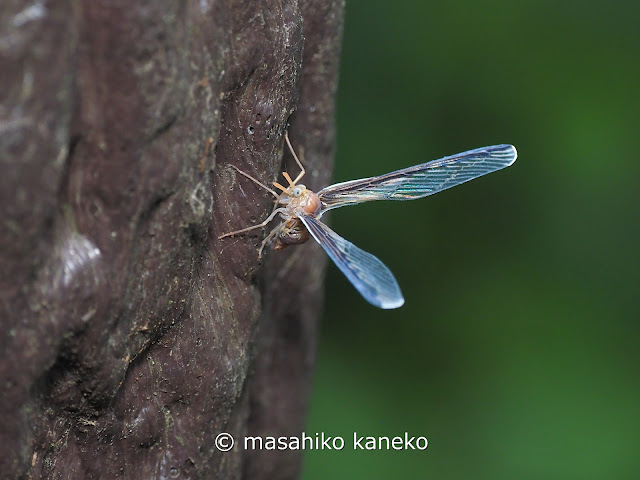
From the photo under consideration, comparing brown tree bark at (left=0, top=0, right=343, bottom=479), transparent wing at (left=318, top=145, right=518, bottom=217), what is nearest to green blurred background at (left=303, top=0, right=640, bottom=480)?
transparent wing at (left=318, top=145, right=518, bottom=217)

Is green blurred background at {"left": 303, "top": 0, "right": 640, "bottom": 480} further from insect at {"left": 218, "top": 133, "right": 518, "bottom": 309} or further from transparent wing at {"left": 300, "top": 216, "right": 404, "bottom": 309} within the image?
transparent wing at {"left": 300, "top": 216, "right": 404, "bottom": 309}

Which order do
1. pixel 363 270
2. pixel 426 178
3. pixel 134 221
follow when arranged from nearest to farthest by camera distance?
pixel 134 221 → pixel 363 270 → pixel 426 178

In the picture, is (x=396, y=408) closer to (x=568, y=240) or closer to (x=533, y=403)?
(x=533, y=403)

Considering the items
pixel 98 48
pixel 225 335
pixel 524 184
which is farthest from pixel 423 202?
pixel 98 48

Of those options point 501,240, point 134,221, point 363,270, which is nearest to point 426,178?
point 363,270

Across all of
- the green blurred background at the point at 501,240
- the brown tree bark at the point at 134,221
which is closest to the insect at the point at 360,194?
the brown tree bark at the point at 134,221

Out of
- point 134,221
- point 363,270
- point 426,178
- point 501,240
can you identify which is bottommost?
point 134,221

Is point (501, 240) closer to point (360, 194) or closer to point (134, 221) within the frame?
point (360, 194)

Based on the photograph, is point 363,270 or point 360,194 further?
point 360,194
